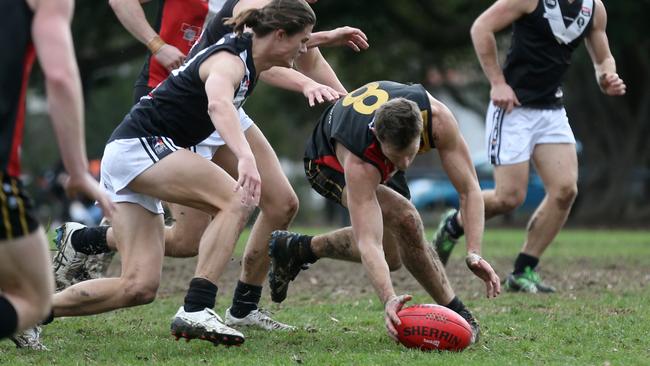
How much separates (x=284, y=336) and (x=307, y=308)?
1477mm

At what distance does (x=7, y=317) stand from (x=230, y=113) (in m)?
1.69

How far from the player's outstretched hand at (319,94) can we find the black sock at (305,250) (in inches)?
35.8

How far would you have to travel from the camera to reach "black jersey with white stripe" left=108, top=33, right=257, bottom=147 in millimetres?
5879

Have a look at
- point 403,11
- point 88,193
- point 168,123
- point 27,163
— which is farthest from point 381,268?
point 27,163

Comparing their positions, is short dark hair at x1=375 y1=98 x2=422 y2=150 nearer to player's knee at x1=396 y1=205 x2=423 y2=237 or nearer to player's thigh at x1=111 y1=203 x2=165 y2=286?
player's knee at x1=396 y1=205 x2=423 y2=237

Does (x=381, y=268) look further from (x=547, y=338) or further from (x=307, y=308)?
(x=307, y=308)

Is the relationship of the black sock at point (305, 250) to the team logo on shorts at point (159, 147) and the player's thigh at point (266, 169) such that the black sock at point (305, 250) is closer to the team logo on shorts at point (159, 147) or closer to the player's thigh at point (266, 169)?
the player's thigh at point (266, 169)

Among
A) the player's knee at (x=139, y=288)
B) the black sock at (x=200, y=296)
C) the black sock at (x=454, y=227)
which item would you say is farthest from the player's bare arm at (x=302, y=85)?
the black sock at (x=454, y=227)

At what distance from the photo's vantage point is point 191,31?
7711mm

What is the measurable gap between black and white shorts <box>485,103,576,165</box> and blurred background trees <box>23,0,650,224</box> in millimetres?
11818

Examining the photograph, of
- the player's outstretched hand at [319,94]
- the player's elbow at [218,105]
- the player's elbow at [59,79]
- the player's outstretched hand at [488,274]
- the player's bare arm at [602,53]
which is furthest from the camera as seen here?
the player's bare arm at [602,53]

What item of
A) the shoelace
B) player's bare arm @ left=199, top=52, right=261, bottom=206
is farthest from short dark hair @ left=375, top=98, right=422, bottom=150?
the shoelace

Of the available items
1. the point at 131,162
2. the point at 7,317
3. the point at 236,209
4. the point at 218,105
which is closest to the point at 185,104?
the point at 131,162

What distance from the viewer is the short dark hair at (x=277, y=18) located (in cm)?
587
